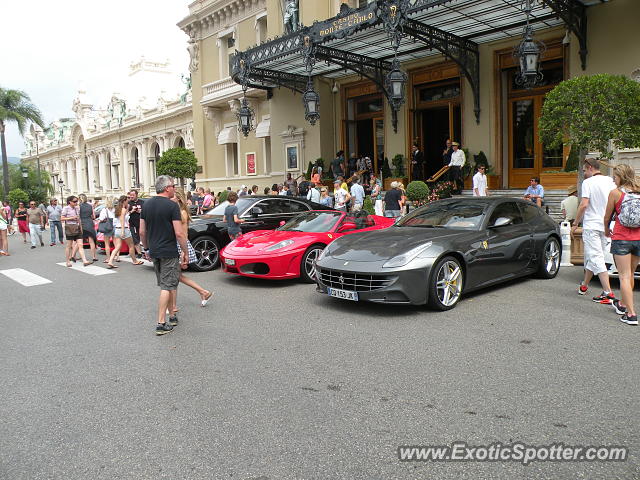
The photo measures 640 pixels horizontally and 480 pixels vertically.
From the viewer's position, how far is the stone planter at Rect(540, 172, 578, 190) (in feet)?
45.9

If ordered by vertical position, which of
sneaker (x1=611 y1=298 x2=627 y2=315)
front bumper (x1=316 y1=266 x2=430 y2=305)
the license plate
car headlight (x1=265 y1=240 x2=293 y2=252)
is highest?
car headlight (x1=265 y1=240 x2=293 y2=252)

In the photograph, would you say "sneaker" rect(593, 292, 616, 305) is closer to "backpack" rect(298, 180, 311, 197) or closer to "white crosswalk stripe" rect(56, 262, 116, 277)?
"white crosswalk stripe" rect(56, 262, 116, 277)

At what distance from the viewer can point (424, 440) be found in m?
3.23

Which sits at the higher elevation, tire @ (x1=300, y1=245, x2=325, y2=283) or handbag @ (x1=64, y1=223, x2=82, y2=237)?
handbag @ (x1=64, y1=223, x2=82, y2=237)

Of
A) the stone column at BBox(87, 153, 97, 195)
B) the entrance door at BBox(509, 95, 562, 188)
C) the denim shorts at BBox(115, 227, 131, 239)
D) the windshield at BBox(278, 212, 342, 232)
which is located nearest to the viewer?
the windshield at BBox(278, 212, 342, 232)

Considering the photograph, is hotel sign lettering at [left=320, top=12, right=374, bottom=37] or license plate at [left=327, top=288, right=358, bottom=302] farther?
hotel sign lettering at [left=320, top=12, right=374, bottom=37]

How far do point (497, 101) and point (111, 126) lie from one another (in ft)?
156

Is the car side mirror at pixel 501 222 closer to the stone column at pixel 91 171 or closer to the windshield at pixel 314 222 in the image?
the windshield at pixel 314 222

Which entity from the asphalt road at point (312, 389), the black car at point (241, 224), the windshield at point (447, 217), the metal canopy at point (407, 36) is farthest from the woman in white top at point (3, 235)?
the windshield at point (447, 217)

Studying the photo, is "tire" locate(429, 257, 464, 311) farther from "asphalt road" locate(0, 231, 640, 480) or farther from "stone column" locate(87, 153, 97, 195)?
"stone column" locate(87, 153, 97, 195)

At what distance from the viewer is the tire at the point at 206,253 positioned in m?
10.6

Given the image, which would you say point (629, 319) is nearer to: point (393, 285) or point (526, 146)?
point (393, 285)

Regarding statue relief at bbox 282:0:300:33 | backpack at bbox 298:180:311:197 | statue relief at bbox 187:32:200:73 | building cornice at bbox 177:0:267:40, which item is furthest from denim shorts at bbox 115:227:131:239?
statue relief at bbox 187:32:200:73

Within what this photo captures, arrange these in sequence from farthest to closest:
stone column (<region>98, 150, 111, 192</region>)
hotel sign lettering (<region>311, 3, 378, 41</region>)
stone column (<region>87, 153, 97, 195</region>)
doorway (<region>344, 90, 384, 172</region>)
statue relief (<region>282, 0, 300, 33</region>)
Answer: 1. stone column (<region>87, 153, 97, 195</region>)
2. stone column (<region>98, 150, 111, 192</region>)
3. statue relief (<region>282, 0, 300, 33</region>)
4. doorway (<region>344, 90, 384, 172</region>)
5. hotel sign lettering (<region>311, 3, 378, 41</region>)
